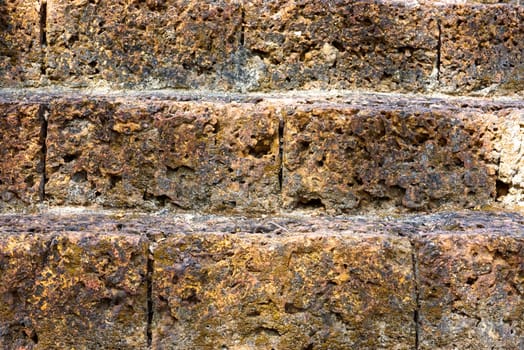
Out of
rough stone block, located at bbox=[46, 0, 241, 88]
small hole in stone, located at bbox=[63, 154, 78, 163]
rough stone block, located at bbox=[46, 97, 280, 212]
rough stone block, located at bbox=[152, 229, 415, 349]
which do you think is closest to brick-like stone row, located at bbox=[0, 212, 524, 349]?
rough stone block, located at bbox=[152, 229, 415, 349]

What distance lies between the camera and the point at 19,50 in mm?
2627

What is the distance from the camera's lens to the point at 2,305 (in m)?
2.08

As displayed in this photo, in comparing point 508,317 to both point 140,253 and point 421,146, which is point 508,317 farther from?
point 140,253

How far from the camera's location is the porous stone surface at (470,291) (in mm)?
2084

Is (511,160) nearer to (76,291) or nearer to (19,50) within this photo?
(76,291)

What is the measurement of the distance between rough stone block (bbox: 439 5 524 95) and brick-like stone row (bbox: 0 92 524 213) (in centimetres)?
38

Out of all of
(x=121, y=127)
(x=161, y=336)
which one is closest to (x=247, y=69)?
(x=121, y=127)

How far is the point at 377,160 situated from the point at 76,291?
45.7 inches

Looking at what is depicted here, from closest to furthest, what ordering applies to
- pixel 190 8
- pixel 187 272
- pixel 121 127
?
pixel 187 272 → pixel 121 127 → pixel 190 8

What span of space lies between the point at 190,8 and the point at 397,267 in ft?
4.44

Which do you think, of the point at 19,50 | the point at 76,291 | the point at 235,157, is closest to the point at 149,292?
the point at 76,291

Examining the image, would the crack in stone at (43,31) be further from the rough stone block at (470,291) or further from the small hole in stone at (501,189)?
the small hole in stone at (501,189)

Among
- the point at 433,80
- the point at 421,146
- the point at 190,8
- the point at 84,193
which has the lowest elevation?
the point at 84,193

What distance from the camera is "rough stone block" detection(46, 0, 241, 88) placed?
2582mm
